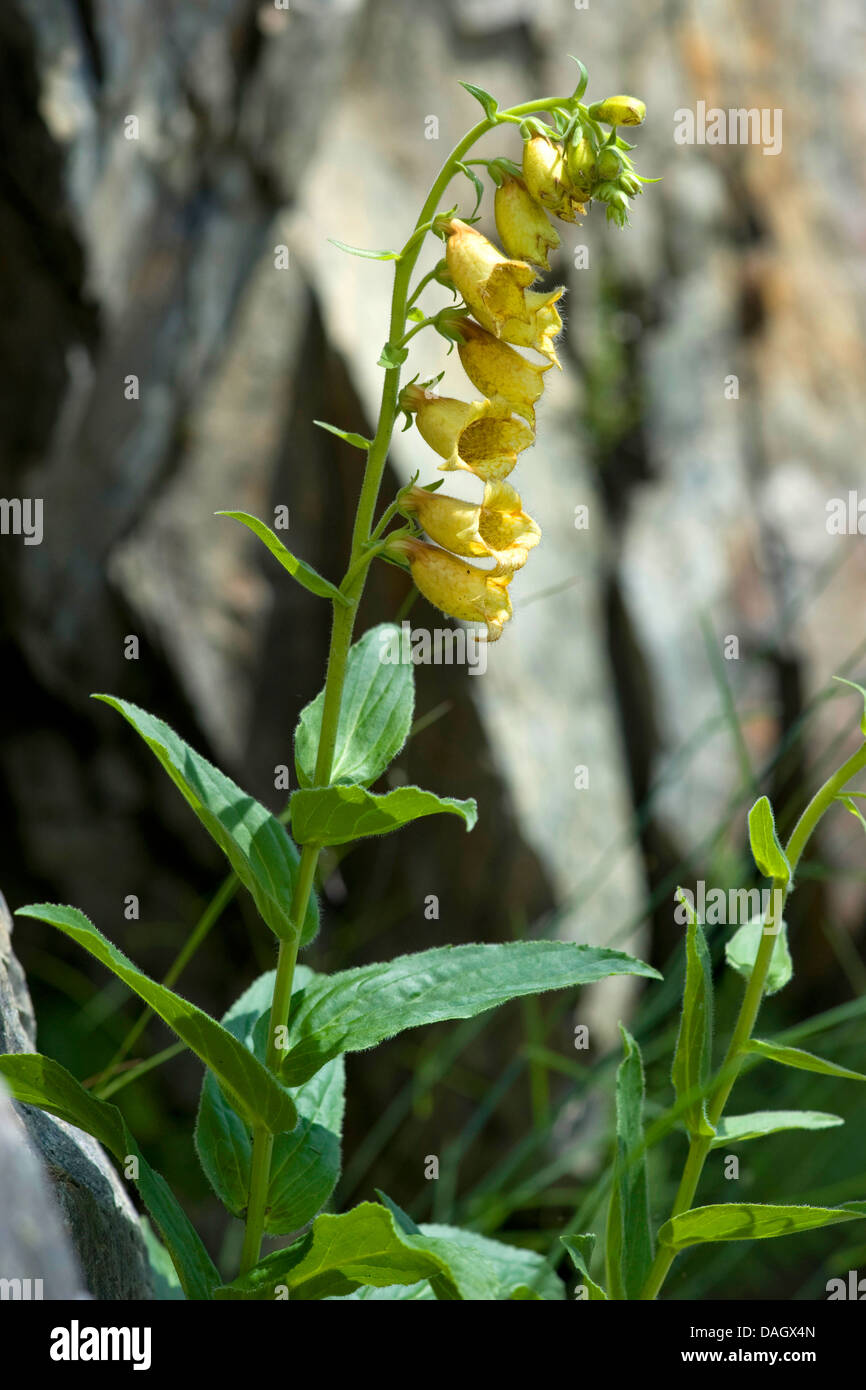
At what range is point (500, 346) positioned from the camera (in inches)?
51.9

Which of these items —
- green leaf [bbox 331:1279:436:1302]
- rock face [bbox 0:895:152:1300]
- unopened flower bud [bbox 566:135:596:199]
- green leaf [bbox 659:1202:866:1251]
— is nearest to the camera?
rock face [bbox 0:895:152:1300]

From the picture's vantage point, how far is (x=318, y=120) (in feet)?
12.9

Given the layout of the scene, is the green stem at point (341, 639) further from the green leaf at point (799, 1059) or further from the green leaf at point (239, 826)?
the green leaf at point (799, 1059)

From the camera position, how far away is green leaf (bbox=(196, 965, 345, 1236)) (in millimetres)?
1479

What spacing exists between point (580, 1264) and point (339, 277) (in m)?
3.48

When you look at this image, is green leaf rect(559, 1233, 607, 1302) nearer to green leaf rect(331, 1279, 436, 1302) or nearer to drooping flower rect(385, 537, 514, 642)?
green leaf rect(331, 1279, 436, 1302)

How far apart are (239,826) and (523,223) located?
0.72 meters

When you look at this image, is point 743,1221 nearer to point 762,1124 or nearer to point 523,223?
point 762,1124

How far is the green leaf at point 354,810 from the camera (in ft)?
4.08

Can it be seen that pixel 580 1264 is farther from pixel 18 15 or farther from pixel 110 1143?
pixel 18 15

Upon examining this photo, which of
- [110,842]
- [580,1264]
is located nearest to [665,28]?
[110,842]

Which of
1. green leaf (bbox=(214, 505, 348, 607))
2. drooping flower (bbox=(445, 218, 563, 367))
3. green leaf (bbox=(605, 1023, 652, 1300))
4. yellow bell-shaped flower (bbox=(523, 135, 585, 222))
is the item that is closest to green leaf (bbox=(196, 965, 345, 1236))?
green leaf (bbox=(605, 1023, 652, 1300))
